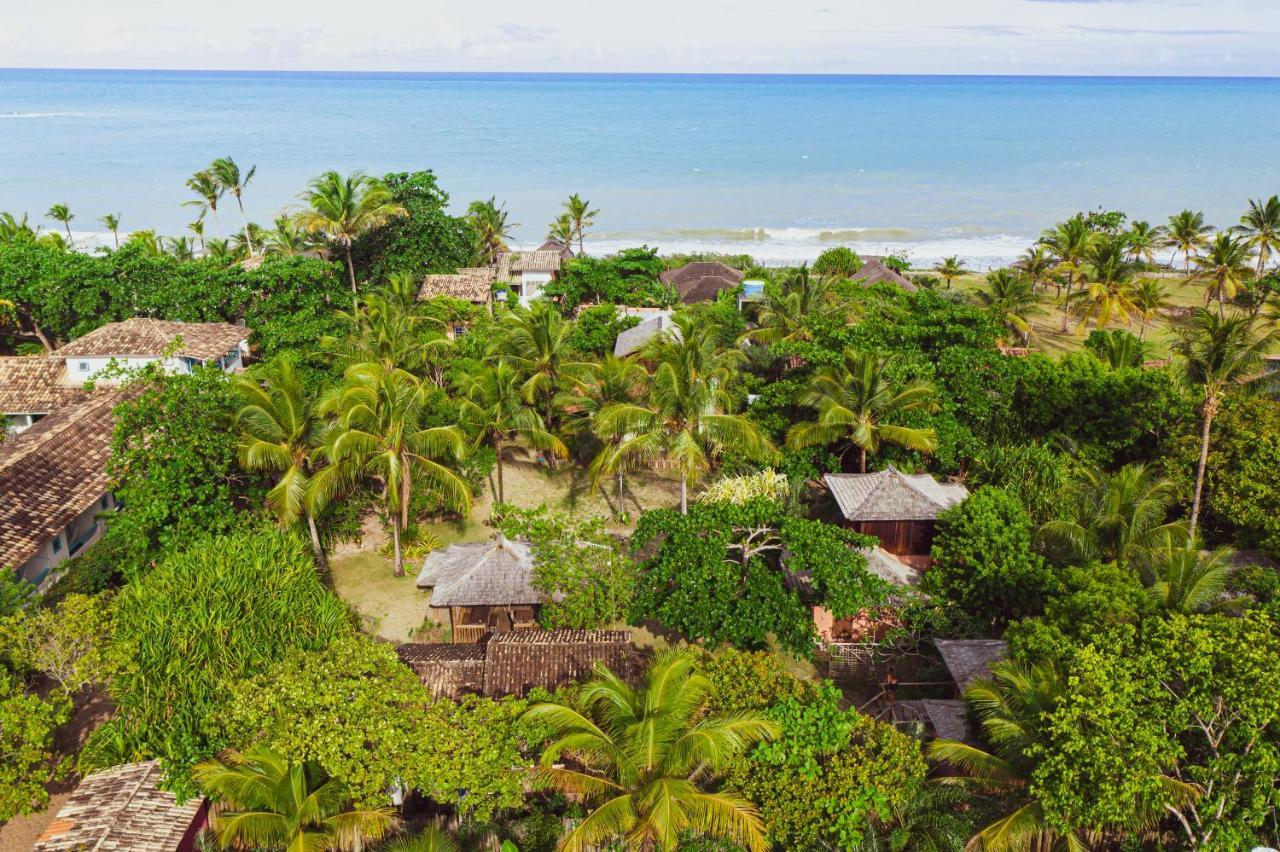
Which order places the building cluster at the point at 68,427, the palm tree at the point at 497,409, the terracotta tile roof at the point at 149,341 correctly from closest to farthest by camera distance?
the building cluster at the point at 68,427, the palm tree at the point at 497,409, the terracotta tile roof at the point at 149,341

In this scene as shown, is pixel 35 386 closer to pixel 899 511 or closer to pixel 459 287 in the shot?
pixel 459 287

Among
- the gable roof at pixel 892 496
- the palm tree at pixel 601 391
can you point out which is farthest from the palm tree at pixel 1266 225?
the palm tree at pixel 601 391

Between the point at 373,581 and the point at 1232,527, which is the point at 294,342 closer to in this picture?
the point at 373,581

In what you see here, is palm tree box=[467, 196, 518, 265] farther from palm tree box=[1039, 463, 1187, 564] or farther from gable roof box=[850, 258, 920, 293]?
palm tree box=[1039, 463, 1187, 564]

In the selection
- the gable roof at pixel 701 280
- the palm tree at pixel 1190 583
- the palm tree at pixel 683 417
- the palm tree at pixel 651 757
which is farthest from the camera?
the gable roof at pixel 701 280

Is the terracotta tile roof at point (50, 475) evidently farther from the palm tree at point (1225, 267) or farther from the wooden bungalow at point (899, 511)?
the palm tree at point (1225, 267)

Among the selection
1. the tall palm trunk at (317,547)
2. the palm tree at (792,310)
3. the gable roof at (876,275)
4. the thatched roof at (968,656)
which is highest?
the palm tree at (792,310)
